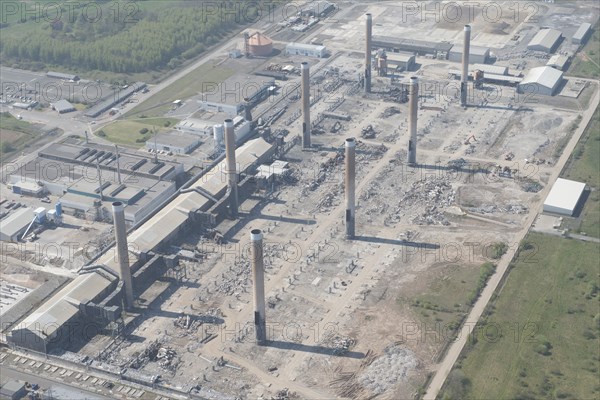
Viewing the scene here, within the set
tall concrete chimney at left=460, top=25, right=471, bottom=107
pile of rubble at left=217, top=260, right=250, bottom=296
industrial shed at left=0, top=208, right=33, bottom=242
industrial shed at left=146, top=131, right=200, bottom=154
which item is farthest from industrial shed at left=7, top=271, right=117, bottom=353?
tall concrete chimney at left=460, top=25, right=471, bottom=107

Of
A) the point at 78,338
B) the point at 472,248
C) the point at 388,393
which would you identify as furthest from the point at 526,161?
the point at 78,338

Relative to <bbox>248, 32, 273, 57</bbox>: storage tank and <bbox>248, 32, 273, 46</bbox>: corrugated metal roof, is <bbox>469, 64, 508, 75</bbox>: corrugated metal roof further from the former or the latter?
<bbox>248, 32, 273, 46</bbox>: corrugated metal roof

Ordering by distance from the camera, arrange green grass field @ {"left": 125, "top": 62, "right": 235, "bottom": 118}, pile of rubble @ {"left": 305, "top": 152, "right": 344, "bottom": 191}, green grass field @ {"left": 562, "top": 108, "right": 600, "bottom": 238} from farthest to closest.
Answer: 1. green grass field @ {"left": 125, "top": 62, "right": 235, "bottom": 118}
2. pile of rubble @ {"left": 305, "top": 152, "right": 344, "bottom": 191}
3. green grass field @ {"left": 562, "top": 108, "right": 600, "bottom": 238}

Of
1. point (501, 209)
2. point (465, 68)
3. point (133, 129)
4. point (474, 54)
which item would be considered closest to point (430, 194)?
point (501, 209)

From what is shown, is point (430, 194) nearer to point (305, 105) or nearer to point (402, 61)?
point (305, 105)

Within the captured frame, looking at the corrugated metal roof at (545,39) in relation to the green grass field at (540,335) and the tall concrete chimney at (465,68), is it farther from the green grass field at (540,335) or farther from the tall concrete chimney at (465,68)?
the green grass field at (540,335)

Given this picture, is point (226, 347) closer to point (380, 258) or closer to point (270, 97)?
point (380, 258)

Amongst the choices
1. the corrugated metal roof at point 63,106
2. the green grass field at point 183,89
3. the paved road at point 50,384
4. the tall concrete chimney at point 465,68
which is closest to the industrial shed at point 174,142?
the green grass field at point 183,89
